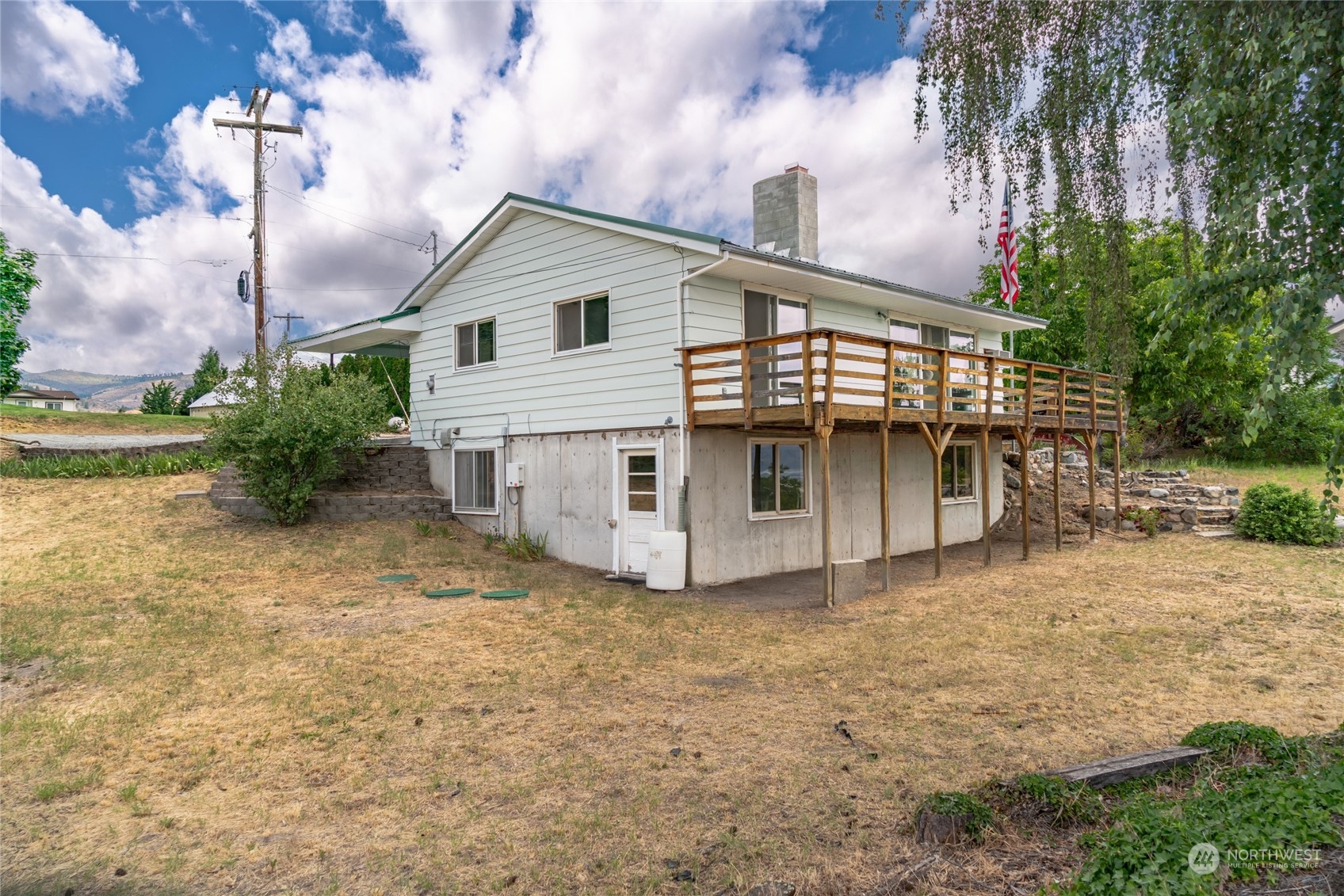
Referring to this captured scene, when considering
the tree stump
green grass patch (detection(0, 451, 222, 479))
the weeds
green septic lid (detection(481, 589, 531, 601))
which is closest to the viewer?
the tree stump

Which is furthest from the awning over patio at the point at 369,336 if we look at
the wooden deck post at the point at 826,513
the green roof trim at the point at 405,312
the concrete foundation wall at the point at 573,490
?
the wooden deck post at the point at 826,513

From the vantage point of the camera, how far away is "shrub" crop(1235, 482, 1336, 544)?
15062 mm

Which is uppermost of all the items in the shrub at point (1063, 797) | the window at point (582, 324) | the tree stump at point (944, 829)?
the window at point (582, 324)

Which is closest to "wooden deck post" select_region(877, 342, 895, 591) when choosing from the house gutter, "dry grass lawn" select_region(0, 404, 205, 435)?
the house gutter

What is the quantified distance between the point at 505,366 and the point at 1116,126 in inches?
463

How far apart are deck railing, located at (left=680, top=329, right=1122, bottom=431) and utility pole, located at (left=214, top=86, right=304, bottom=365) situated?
15366 millimetres

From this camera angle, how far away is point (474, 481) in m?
15.6

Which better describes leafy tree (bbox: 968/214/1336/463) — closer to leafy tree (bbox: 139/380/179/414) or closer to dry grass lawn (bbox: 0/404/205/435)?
dry grass lawn (bbox: 0/404/205/435)

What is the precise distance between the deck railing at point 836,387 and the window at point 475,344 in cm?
561

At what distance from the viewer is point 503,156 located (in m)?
16.2

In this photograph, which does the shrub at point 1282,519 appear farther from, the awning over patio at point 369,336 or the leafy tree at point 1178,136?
the awning over patio at point 369,336

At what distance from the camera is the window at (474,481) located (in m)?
15.3

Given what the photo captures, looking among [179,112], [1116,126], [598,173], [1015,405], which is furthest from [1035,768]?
[179,112]

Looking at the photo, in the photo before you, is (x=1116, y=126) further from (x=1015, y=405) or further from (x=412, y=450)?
(x=412, y=450)
